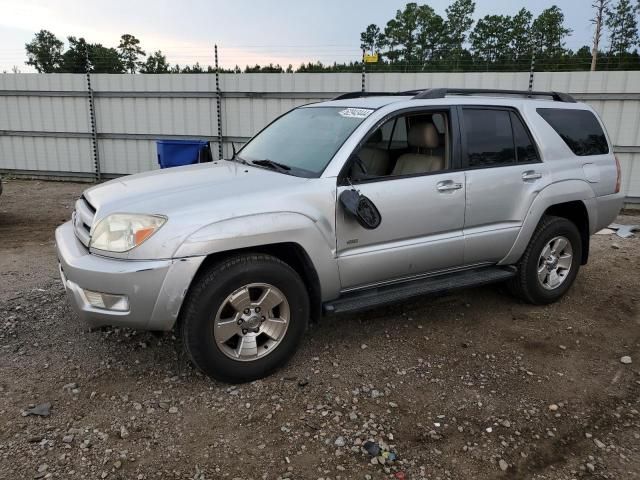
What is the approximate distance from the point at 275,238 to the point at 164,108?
9.25 metres

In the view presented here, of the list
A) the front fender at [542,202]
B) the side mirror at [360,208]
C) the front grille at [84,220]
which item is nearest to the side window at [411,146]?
the side mirror at [360,208]

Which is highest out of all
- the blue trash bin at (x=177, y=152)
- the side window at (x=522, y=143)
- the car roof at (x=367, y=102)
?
the car roof at (x=367, y=102)

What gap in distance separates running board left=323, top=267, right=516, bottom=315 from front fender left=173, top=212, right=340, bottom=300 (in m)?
0.12

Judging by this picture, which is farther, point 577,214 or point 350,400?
point 577,214

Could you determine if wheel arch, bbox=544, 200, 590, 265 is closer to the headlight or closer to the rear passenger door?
the rear passenger door

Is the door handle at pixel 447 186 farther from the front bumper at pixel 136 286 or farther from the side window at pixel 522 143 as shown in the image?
the front bumper at pixel 136 286

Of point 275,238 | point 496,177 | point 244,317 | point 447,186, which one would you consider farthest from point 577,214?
point 244,317

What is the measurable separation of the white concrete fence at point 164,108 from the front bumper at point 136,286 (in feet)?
27.1

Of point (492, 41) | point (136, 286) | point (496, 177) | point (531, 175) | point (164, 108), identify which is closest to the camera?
point (136, 286)

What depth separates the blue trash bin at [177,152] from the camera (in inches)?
383

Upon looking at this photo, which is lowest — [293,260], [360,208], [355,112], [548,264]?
[548,264]

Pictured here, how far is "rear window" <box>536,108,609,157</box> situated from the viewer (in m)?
4.64

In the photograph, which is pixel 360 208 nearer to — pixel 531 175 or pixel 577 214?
pixel 531 175

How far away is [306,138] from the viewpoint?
3.99 metres
